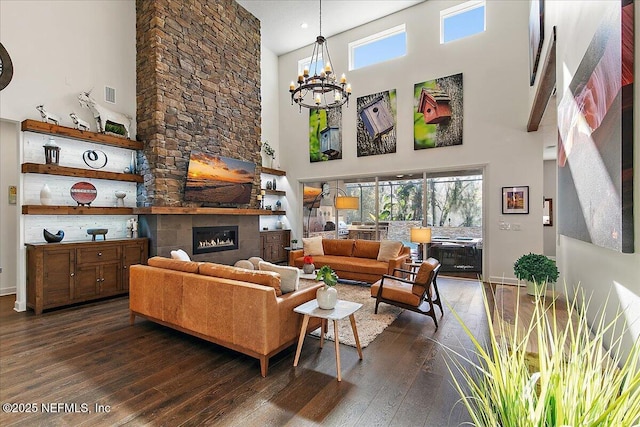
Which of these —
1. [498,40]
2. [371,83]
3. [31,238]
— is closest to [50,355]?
[31,238]

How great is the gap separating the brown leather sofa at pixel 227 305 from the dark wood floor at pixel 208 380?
23cm

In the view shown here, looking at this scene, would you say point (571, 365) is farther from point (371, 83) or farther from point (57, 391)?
point (371, 83)

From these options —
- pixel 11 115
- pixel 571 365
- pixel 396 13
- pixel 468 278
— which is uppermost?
pixel 396 13

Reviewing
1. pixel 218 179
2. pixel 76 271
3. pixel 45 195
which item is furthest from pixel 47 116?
pixel 218 179

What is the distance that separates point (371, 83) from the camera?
804 cm

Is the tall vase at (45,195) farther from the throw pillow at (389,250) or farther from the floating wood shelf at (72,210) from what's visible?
the throw pillow at (389,250)

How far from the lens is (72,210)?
4.85m

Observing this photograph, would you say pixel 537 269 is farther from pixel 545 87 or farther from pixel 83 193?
pixel 83 193

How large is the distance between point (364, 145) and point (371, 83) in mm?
1622

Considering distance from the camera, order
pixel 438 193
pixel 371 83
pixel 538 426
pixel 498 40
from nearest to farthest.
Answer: pixel 538 426
pixel 498 40
pixel 438 193
pixel 371 83

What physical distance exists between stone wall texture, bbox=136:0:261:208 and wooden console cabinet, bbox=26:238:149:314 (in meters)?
1.12

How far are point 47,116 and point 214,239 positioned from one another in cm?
354

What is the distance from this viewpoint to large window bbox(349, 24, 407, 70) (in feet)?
25.3

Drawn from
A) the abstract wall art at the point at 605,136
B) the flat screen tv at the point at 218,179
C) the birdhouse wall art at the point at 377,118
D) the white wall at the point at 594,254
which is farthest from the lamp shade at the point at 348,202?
the abstract wall art at the point at 605,136
